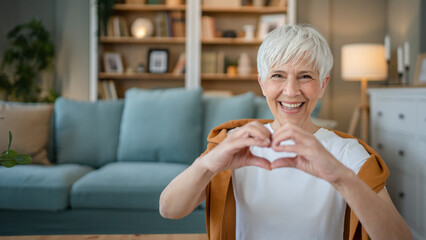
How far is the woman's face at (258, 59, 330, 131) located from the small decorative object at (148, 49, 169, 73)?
11.6ft

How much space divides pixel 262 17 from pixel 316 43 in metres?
3.59

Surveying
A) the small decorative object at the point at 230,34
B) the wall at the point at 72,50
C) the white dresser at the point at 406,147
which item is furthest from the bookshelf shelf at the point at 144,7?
the white dresser at the point at 406,147

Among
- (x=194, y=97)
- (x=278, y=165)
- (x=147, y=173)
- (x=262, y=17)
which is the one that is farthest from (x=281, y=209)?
(x=262, y=17)

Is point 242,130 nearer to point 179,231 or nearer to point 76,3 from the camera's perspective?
point 179,231

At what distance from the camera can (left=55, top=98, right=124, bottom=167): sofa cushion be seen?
2.41 meters

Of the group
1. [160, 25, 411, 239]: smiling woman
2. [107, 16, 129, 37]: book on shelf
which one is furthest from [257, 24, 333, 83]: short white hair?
[107, 16, 129, 37]: book on shelf

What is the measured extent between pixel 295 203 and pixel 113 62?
379 centimetres

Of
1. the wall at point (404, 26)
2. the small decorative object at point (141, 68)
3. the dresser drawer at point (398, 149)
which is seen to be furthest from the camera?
the small decorative object at point (141, 68)

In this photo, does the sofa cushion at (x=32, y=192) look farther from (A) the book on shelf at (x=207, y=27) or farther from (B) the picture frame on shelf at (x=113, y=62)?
(A) the book on shelf at (x=207, y=27)

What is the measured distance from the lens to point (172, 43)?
441cm

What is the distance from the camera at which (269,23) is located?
423cm

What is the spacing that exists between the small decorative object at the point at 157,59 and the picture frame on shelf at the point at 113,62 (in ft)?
1.09

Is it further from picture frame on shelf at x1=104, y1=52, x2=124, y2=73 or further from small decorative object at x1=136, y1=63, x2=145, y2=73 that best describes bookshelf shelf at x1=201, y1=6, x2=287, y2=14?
picture frame on shelf at x1=104, y1=52, x2=124, y2=73

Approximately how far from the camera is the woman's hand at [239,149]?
0.69 metres
